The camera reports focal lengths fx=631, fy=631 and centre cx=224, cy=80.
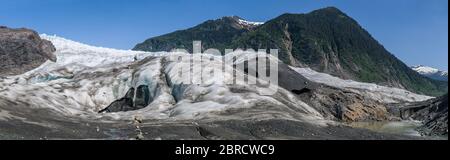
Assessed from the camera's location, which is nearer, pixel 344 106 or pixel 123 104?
pixel 123 104

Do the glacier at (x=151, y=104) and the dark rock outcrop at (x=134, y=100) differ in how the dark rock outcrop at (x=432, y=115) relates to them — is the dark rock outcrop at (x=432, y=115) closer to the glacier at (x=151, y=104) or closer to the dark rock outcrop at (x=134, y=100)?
the glacier at (x=151, y=104)

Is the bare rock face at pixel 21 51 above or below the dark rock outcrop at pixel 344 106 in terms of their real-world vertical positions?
above

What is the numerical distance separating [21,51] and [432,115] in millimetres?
80663

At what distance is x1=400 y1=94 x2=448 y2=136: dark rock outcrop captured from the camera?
70844mm

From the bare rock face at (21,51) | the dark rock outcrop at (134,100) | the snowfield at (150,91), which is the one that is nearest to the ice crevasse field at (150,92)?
the snowfield at (150,91)

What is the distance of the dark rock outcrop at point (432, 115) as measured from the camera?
70.8 meters

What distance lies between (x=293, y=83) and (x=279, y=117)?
113 feet

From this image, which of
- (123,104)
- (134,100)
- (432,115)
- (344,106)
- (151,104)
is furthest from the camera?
(344,106)

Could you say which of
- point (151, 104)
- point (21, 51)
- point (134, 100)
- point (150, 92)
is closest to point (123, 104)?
point (134, 100)

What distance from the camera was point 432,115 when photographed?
302 feet

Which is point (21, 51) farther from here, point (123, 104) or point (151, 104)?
point (151, 104)

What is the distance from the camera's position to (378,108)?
10475 cm

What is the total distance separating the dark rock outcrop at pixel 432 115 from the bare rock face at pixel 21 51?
226ft

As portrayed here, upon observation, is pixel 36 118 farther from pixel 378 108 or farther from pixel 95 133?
pixel 378 108
